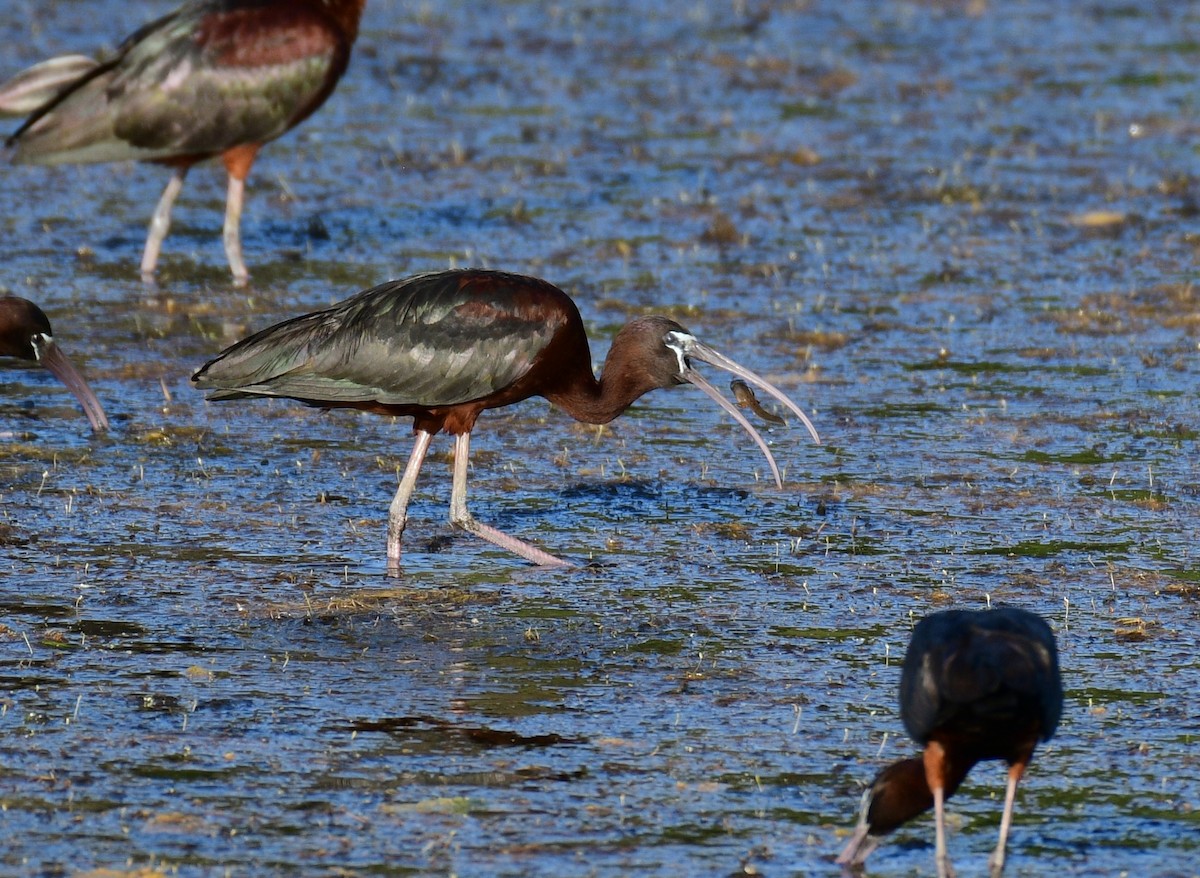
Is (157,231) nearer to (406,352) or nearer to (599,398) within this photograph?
(406,352)

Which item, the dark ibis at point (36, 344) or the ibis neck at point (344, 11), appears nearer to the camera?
the dark ibis at point (36, 344)

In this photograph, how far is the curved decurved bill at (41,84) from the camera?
41.2 ft

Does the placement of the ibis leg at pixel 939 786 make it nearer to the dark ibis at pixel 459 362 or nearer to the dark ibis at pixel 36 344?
the dark ibis at pixel 459 362

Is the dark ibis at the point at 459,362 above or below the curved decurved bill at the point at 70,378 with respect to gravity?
above

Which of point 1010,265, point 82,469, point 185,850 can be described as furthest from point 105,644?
point 1010,265

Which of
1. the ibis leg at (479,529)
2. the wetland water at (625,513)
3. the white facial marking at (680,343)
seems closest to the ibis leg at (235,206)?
the wetland water at (625,513)

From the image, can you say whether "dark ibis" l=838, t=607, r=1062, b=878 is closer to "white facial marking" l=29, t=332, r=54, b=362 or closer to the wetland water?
the wetland water

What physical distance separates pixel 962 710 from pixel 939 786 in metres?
0.31

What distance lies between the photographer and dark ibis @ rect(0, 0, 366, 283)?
40.8 ft

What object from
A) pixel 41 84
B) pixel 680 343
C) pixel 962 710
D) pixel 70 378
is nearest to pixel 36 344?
pixel 70 378

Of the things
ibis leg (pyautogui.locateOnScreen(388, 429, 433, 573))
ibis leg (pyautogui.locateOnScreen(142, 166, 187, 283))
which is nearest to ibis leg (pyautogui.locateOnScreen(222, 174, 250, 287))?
ibis leg (pyautogui.locateOnScreen(142, 166, 187, 283))

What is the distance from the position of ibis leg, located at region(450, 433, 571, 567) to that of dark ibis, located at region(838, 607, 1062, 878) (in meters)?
2.67

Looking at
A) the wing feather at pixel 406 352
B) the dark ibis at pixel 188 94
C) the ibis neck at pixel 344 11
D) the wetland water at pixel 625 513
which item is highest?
the ibis neck at pixel 344 11

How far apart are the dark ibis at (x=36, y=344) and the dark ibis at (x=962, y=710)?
16.0 feet
